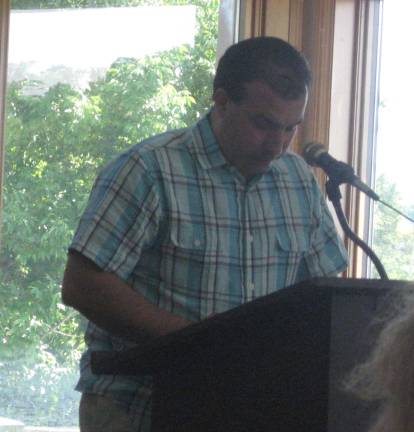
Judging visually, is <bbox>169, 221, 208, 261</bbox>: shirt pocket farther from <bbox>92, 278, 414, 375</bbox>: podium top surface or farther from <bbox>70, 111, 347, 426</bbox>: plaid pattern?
<bbox>92, 278, 414, 375</bbox>: podium top surface

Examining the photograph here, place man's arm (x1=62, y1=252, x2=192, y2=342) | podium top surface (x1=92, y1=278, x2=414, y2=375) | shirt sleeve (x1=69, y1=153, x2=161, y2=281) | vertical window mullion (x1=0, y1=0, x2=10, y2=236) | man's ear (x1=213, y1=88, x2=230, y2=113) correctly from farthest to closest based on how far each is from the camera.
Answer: vertical window mullion (x1=0, y1=0, x2=10, y2=236)
man's ear (x1=213, y1=88, x2=230, y2=113)
shirt sleeve (x1=69, y1=153, x2=161, y2=281)
man's arm (x1=62, y1=252, x2=192, y2=342)
podium top surface (x1=92, y1=278, x2=414, y2=375)

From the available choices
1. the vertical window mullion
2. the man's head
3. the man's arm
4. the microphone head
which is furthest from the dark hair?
the vertical window mullion

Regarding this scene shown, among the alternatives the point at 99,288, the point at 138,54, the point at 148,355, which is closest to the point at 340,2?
the point at 138,54

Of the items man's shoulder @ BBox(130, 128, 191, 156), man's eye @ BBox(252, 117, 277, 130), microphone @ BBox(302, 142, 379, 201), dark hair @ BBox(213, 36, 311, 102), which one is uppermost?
dark hair @ BBox(213, 36, 311, 102)

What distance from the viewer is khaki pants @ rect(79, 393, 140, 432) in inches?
69.8

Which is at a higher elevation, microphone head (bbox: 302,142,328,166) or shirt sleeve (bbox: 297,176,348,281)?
microphone head (bbox: 302,142,328,166)

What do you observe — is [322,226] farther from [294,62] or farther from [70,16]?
[70,16]

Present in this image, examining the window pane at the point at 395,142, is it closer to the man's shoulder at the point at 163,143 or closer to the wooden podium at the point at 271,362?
the man's shoulder at the point at 163,143

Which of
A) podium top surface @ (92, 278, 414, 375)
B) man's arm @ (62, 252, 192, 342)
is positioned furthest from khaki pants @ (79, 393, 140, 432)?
podium top surface @ (92, 278, 414, 375)

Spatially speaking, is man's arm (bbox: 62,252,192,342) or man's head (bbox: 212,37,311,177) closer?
man's arm (bbox: 62,252,192,342)

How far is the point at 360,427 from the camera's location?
1.03 m

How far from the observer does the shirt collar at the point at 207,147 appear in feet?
6.57

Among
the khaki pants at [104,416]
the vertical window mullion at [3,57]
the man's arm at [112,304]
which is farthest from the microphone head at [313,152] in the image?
the vertical window mullion at [3,57]

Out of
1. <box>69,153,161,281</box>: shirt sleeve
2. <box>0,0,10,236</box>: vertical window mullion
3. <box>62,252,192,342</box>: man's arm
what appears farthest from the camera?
<box>0,0,10,236</box>: vertical window mullion
